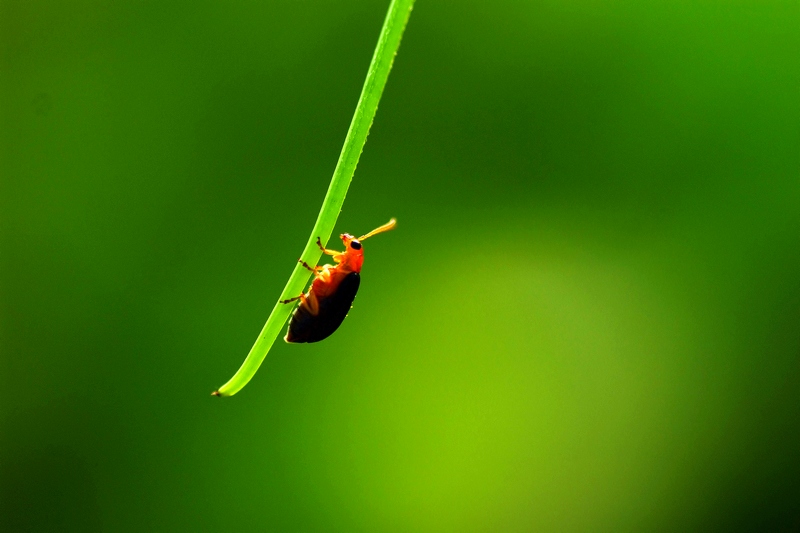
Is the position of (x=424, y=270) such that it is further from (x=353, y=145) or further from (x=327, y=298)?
(x=353, y=145)

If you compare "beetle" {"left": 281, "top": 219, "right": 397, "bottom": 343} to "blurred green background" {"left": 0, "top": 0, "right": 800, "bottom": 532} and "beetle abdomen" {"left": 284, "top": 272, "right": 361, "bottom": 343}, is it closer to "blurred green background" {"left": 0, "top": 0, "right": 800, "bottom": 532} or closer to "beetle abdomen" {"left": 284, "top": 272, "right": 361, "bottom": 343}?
"beetle abdomen" {"left": 284, "top": 272, "right": 361, "bottom": 343}

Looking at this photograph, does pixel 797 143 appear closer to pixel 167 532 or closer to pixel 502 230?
pixel 502 230

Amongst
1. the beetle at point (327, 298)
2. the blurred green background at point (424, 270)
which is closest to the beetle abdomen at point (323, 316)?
the beetle at point (327, 298)

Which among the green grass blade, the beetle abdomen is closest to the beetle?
the beetle abdomen

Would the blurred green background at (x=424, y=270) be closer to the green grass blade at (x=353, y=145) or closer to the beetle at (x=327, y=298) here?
the beetle at (x=327, y=298)

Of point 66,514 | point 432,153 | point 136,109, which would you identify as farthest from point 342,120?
point 66,514

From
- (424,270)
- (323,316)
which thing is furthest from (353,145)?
(424,270)
